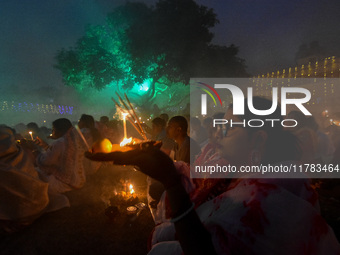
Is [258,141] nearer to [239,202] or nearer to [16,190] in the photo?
[239,202]

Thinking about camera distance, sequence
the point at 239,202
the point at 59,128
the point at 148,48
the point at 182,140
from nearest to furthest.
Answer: the point at 239,202
the point at 182,140
the point at 59,128
the point at 148,48

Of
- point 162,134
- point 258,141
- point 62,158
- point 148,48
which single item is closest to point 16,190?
point 62,158

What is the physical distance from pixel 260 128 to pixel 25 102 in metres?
35.2

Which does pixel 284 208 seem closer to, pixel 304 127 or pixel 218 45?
pixel 304 127

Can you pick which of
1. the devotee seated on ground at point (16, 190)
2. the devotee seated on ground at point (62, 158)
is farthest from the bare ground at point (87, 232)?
the devotee seated on ground at point (62, 158)

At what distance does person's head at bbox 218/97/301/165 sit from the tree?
1361cm

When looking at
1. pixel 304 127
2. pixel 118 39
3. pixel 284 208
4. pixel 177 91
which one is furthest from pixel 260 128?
pixel 177 91

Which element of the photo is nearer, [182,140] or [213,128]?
[213,128]

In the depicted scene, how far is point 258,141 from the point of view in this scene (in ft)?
5.97

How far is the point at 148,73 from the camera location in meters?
16.0

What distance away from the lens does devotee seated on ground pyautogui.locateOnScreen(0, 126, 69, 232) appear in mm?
4020

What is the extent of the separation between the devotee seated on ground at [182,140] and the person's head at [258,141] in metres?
2.32

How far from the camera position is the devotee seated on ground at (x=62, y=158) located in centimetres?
542

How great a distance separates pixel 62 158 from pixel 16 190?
1.53 meters
